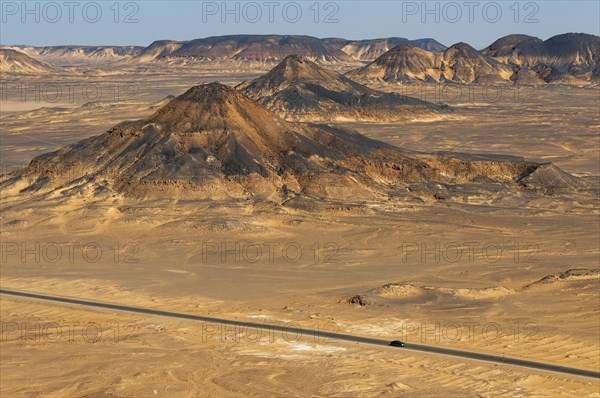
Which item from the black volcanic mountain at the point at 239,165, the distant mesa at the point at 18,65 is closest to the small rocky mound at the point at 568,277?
the black volcanic mountain at the point at 239,165

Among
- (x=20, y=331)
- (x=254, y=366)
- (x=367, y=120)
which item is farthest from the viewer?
(x=367, y=120)

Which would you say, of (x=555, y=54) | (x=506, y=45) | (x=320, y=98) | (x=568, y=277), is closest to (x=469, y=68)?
(x=555, y=54)

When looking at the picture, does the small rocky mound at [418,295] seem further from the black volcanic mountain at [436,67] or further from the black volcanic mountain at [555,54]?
the black volcanic mountain at [555,54]

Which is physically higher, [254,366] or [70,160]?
[70,160]

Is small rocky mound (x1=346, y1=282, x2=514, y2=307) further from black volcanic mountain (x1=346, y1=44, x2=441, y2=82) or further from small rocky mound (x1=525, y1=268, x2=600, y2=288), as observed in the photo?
black volcanic mountain (x1=346, y1=44, x2=441, y2=82)

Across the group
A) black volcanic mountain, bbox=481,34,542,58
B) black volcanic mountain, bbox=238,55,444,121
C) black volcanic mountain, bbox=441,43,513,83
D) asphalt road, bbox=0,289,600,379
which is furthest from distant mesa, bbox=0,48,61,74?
asphalt road, bbox=0,289,600,379

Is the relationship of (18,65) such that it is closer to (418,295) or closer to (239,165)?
(239,165)

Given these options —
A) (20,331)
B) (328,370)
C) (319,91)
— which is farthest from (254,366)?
(319,91)

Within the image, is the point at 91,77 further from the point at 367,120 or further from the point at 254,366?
the point at 254,366
